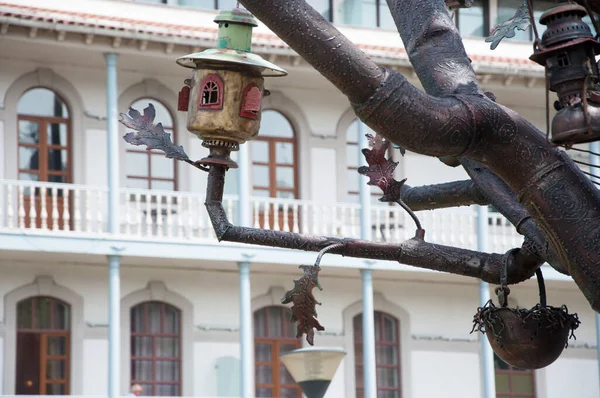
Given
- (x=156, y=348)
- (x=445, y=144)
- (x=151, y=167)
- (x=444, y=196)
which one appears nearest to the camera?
(x=445, y=144)

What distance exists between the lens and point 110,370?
1898cm

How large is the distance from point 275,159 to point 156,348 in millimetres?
3530

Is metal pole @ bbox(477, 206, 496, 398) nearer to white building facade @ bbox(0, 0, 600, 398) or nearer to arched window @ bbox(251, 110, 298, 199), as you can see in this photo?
white building facade @ bbox(0, 0, 600, 398)

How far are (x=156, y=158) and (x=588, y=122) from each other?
57.8ft

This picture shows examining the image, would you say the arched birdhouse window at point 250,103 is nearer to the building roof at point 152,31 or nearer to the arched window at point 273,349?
the building roof at point 152,31

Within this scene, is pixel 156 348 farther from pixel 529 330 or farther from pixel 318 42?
pixel 318 42

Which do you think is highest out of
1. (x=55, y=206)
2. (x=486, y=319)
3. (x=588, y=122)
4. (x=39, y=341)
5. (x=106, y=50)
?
(x=106, y=50)

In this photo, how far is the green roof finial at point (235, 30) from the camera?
4.91 metres

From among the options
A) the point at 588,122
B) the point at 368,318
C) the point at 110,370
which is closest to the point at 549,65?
the point at 588,122

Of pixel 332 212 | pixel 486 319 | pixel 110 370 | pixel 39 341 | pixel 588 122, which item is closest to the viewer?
pixel 588 122

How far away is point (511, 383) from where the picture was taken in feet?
76.2

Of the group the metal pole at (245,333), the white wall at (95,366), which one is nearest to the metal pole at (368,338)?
the metal pole at (245,333)

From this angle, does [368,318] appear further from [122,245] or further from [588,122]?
[588,122]

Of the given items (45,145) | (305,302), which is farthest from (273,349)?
(305,302)
